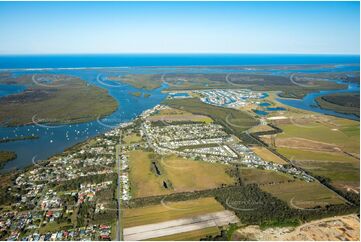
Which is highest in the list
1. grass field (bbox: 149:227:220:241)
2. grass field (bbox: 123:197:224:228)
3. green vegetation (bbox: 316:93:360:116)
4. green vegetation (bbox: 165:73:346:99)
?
green vegetation (bbox: 165:73:346:99)

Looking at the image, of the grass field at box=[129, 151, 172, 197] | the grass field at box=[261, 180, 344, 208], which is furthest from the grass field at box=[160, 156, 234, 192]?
the grass field at box=[261, 180, 344, 208]

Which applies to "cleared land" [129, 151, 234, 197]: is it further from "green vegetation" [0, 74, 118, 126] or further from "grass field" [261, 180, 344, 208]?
"green vegetation" [0, 74, 118, 126]

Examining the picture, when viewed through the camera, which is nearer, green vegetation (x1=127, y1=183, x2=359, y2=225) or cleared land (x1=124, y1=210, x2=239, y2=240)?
cleared land (x1=124, y1=210, x2=239, y2=240)

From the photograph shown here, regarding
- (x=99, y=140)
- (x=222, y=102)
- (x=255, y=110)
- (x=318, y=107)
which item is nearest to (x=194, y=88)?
(x=222, y=102)

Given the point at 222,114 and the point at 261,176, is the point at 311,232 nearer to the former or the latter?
the point at 261,176

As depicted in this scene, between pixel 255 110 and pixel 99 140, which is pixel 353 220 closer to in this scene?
pixel 99 140

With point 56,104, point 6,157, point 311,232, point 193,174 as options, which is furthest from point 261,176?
point 56,104

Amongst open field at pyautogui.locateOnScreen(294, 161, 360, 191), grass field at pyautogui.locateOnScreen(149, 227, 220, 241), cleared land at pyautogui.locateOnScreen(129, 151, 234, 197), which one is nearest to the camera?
grass field at pyautogui.locateOnScreen(149, 227, 220, 241)

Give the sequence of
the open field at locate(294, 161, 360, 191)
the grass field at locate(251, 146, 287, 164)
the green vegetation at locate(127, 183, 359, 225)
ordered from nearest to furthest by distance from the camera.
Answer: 1. the green vegetation at locate(127, 183, 359, 225)
2. the open field at locate(294, 161, 360, 191)
3. the grass field at locate(251, 146, 287, 164)
